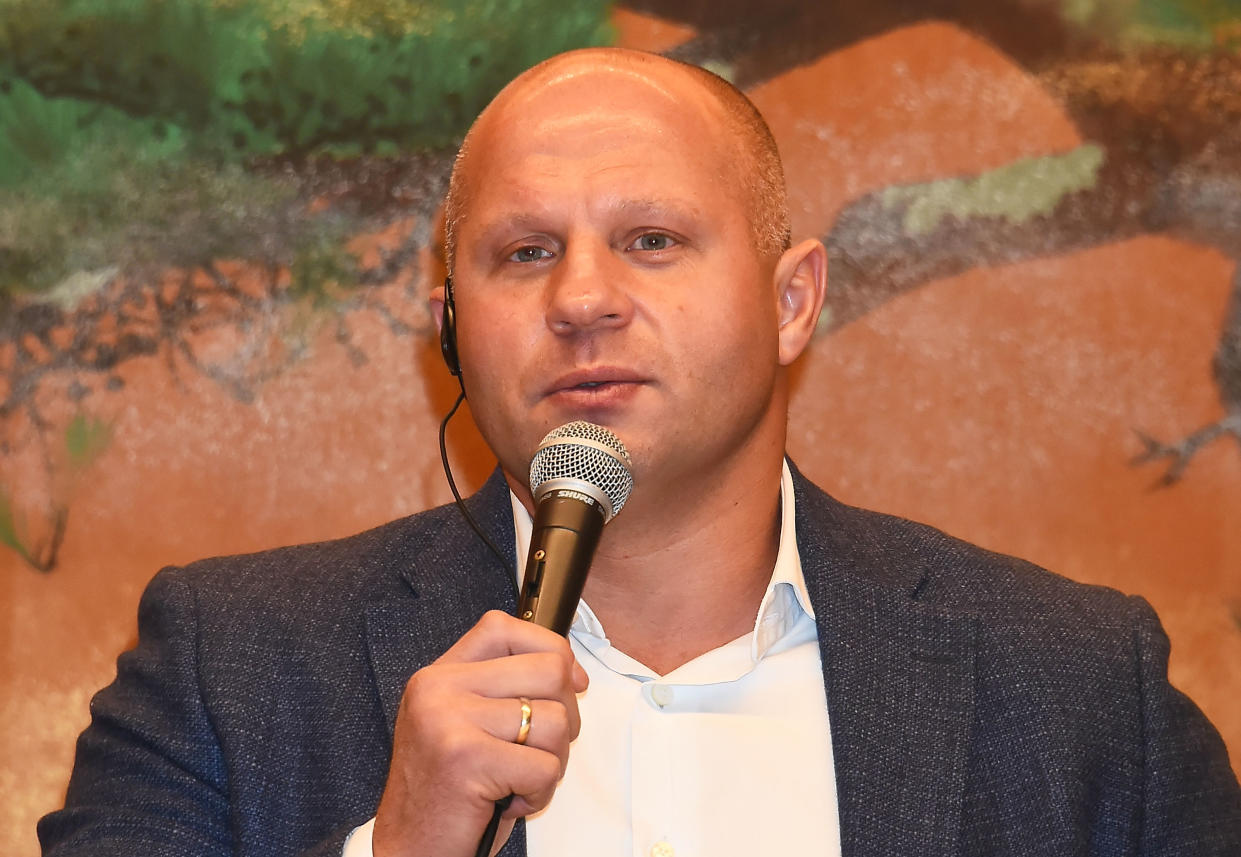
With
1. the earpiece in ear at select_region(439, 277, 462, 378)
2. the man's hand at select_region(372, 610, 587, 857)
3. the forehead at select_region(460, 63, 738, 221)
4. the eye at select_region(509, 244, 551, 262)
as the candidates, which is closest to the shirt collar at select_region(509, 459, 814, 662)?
the earpiece in ear at select_region(439, 277, 462, 378)

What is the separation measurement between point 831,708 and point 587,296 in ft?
2.12

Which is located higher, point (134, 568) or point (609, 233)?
point (609, 233)

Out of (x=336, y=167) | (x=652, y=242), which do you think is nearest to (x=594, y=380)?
(x=652, y=242)

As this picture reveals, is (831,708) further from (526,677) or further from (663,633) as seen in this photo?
(526,677)

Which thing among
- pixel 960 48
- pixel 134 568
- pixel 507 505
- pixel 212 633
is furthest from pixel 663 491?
pixel 960 48

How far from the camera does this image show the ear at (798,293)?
221cm

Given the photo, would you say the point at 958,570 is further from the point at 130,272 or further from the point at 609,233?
the point at 130,272

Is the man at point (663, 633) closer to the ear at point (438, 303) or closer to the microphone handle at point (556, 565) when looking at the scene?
the ear at point (438, 303)

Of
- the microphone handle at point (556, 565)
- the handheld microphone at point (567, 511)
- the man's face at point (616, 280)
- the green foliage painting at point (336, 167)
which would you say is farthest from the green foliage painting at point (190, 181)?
the microphone handle at point (556, 565)

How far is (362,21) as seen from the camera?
2.61 meters

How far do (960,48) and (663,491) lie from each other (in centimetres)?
122

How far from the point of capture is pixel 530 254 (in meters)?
2.03

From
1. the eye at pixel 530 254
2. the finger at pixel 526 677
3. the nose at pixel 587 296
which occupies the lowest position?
the finger at pixel 526 677

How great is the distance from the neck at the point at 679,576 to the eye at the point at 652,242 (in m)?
0.34
